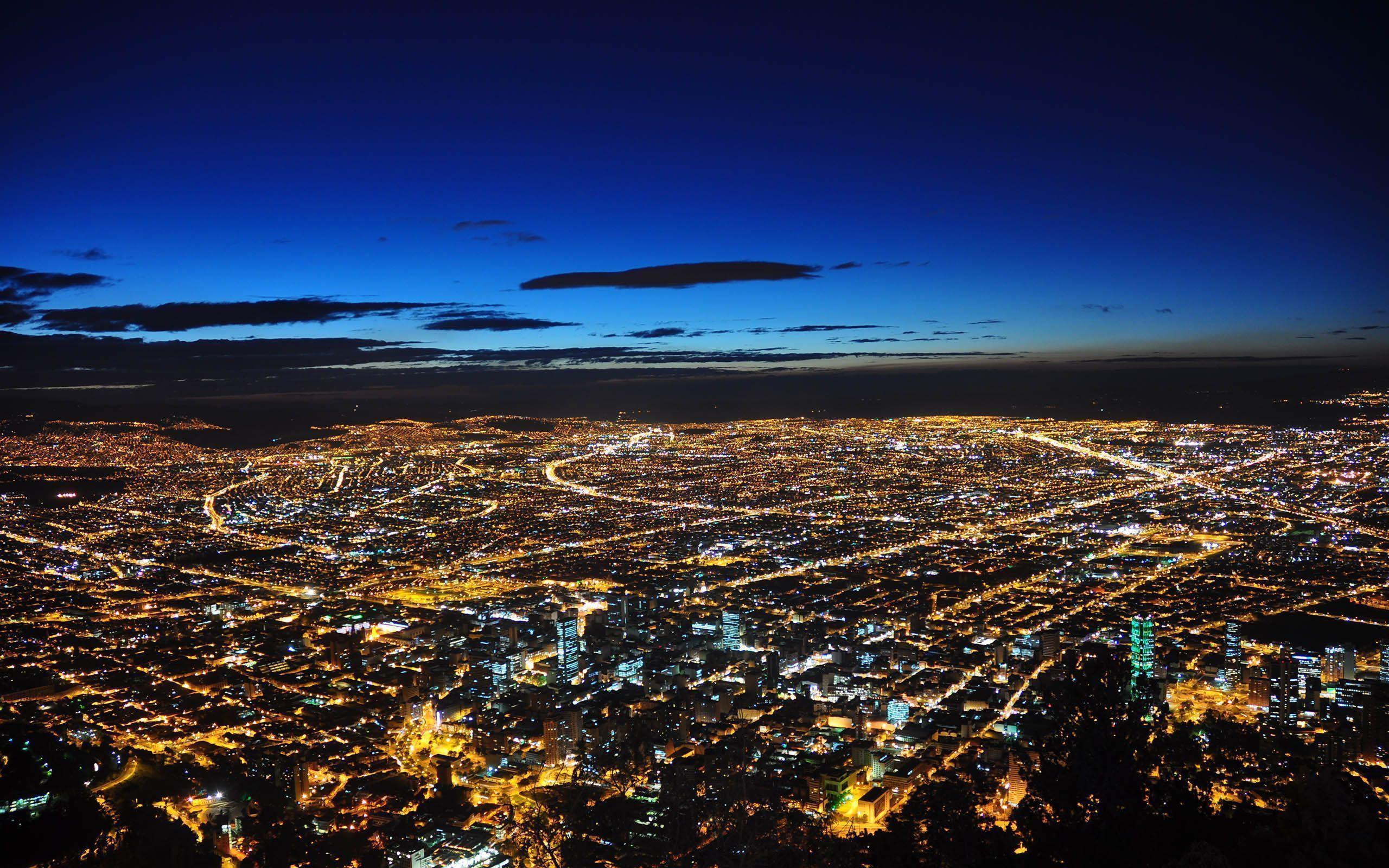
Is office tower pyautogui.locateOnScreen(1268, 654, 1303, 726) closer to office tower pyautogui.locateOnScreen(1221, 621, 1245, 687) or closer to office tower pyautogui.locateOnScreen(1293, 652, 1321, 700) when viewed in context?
office tower pyautogui.locateOnScreen(1293, 652, 1321, 700)

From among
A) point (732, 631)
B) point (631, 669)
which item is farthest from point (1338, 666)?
point (631, 669)

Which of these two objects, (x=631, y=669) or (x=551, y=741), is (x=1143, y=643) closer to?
(x=631, y=669)

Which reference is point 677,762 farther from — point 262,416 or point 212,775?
point 262,416

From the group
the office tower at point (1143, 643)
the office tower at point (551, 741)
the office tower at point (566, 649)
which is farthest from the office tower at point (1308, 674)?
the office tower at point (566, 649)

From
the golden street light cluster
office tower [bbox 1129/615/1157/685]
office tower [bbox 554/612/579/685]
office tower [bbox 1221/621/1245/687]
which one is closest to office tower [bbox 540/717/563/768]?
the golden street light cluster

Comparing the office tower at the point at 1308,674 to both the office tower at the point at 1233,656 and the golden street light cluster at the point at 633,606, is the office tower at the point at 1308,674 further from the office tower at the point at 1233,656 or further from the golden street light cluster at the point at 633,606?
the office tower at the point at 1233,656

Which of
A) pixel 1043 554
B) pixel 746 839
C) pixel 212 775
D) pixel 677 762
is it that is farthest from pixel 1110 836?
pixel 1043 554
